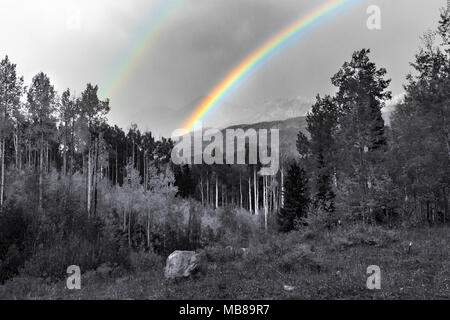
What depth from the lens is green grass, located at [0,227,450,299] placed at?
10875mm

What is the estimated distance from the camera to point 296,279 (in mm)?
12594

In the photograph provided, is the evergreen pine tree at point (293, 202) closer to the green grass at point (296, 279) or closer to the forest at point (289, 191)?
the forest at point (289, 191)

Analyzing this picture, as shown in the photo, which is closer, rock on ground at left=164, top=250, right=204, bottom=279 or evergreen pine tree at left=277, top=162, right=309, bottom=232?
rock on ground at left=164, top=250, right=204, bottom=279

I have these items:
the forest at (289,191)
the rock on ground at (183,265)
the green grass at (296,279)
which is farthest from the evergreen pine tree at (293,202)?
the rock on ground at (183,265)

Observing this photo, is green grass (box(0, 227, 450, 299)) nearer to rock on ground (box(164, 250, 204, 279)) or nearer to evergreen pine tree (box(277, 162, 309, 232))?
rock on ground (box(164, 250, 204, 279))

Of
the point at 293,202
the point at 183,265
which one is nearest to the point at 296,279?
the point at 183,265

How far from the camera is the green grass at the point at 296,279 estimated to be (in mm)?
10875

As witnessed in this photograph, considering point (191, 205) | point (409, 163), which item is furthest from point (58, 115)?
point (409, 163)

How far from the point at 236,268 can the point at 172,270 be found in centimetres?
326

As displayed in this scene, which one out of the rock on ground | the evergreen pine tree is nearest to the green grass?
the rock on ground

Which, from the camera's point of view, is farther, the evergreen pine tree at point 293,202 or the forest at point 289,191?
the evergreen pine tree at point 293,202

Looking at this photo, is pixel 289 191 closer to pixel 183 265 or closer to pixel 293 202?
pixel 293 202

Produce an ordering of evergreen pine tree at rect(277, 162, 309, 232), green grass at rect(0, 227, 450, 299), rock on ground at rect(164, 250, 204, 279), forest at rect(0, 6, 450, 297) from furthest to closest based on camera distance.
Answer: evergreen pine tree at rect(277, 162, 309, 232) → forest at rect(0, 6, 450, 297) → rock on ground at rect(164, 250, 204, 279) → green grass at rect(0, 227, 450, 299)
